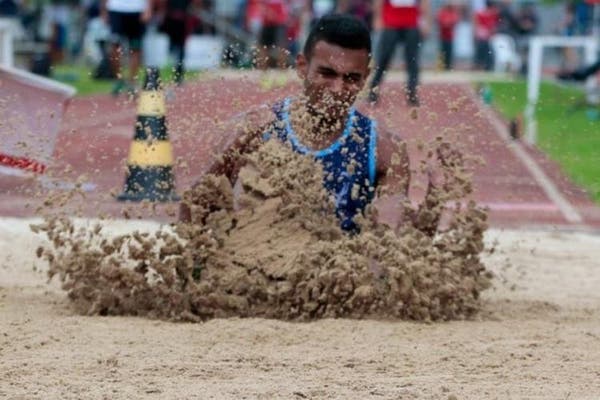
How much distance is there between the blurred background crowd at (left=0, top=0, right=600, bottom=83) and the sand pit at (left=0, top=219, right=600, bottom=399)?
57.6 ft

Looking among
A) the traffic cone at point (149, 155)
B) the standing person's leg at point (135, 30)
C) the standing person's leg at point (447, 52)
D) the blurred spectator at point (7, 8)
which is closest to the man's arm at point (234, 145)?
the traffic cone at point (149, 155)

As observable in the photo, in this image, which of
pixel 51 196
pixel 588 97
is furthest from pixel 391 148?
pixel 588 97

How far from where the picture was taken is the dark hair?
629 centimetres

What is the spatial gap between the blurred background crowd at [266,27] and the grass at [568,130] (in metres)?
2.85

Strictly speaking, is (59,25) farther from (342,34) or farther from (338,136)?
(338,136)

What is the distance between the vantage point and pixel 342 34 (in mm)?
6285

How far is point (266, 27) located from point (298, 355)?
80.7 feet

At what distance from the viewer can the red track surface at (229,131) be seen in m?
6.20

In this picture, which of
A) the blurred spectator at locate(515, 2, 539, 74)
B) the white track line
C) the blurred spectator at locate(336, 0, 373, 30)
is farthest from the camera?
the blurred spectator at locate(515, 2, 539, 74)

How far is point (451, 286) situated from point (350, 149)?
2.34 ft

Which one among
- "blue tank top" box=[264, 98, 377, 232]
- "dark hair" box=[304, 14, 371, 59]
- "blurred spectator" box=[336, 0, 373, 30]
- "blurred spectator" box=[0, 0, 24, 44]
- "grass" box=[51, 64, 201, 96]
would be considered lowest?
"grass" box=[51, 64, 201, 96]

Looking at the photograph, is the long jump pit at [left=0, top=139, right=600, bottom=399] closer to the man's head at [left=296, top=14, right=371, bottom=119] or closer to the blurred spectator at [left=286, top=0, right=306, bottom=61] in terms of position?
the man's head at [left=296, top=14, right=371, bottom=119]

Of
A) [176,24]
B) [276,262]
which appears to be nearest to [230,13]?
[176,24]

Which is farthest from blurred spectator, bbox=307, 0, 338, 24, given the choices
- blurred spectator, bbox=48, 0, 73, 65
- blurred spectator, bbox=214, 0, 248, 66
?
blurred spectator, bbox=48, 0, 73, 65
